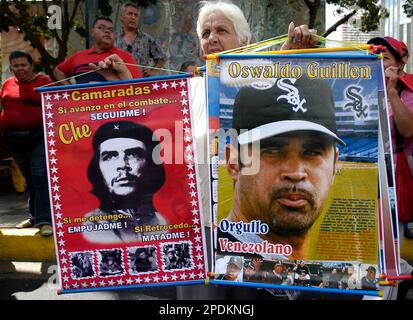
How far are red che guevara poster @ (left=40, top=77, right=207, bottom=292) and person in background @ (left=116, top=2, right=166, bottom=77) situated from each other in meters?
3.96

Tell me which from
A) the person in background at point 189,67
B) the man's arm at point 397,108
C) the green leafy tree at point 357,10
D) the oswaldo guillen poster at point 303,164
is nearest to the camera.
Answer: the oswaldo guillen poster at point 303,164

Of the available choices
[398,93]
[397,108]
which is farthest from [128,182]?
[398,93]

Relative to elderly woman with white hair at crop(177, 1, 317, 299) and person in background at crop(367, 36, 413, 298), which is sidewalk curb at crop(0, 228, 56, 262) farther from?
person in background at crop(367, 36, 413, 298)

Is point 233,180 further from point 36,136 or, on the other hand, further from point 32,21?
point 32,21

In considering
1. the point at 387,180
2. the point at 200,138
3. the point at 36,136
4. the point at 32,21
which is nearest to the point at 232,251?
the point at 200,138

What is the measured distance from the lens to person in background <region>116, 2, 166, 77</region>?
6812 millimetres

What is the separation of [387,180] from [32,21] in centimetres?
987

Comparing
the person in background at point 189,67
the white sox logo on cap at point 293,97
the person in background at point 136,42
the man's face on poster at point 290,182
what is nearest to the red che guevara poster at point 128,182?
the man's face on poster at point 290,182

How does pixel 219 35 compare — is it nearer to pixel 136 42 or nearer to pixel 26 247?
pixel 26 247

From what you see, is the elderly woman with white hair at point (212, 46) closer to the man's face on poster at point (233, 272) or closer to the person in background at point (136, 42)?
the man's face on poster at point (233, 272)

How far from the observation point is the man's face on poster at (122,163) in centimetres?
283

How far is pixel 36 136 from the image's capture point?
18.2 ft

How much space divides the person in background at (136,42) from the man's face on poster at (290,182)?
432 centimetres

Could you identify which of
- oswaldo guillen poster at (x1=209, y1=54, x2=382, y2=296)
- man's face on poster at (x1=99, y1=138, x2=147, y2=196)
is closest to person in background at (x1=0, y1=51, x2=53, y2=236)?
man's face on poster at (x1=99, y1=138, x2=147, y2=196)
